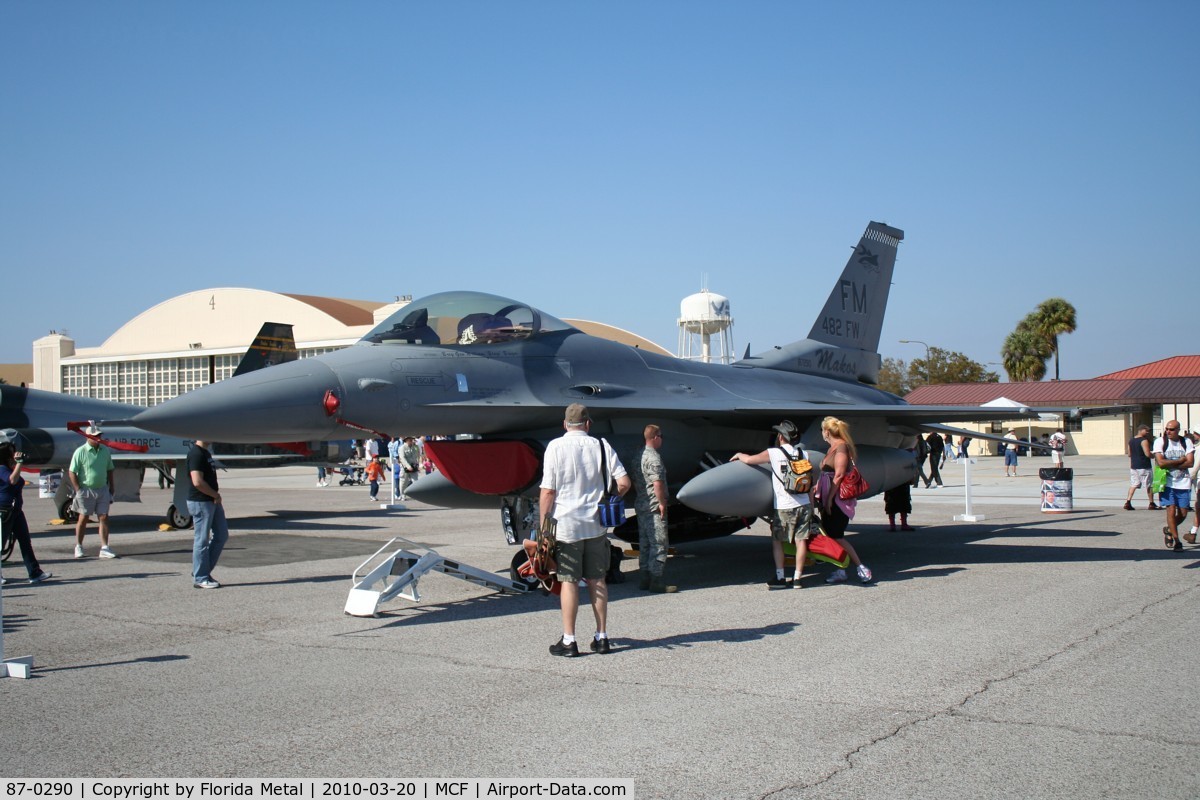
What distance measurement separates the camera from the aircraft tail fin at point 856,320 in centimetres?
1452

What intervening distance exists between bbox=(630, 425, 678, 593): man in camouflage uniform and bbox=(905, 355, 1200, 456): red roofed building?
40.8 metres

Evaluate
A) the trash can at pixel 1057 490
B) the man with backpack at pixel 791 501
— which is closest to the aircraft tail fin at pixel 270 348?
the man with backpack at pixel 791 501

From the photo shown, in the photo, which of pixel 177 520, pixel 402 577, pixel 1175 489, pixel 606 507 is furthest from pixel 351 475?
pixel 606 507

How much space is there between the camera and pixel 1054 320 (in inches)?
2630

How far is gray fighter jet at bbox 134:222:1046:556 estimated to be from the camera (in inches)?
332

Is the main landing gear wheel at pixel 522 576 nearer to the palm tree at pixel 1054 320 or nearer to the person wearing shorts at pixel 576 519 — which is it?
the person wearing shorts at pixel 576 519

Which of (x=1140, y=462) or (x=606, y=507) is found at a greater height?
(x=606, y=507)

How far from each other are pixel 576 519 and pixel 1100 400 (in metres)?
52.4

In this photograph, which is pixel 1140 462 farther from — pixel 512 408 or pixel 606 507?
pixel 606 507

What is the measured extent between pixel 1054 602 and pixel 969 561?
2.86 metres

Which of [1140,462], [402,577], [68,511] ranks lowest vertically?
[68,511]

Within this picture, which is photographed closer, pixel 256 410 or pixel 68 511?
pixel 256 410

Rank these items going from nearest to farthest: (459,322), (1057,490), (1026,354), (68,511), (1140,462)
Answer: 1. (459,322)
2. (1057,490)
3. (1140,462)
4. (68,511)
5. (1026,354)

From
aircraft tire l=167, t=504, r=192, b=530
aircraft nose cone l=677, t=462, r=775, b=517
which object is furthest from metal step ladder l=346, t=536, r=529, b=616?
aircraft tire l=167, t=504, r=192, b=530
